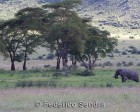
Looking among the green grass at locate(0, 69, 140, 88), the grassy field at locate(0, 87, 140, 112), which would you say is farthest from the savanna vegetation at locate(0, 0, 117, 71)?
the grassy field at locate(0, 87, 140, 112)

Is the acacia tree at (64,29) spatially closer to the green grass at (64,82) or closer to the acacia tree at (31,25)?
the acacia tree at (31,25)

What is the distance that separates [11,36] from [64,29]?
258 inches

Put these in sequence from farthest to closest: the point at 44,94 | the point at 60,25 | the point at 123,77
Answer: the point at 60,25, the point at 123,77, the point at 44,94

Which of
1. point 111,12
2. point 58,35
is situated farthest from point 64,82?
point 111,12

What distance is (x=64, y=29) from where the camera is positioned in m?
53.1

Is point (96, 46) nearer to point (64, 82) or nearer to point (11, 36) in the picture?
point (11, 36)

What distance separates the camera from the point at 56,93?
24.5 meters

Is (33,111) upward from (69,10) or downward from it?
downward

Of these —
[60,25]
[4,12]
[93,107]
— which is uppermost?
[4,12]

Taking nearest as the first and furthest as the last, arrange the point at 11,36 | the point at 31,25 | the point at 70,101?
the point at 70,101 < the point at 31,25 < the point at 11,36

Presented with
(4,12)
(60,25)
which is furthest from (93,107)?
(4,12)

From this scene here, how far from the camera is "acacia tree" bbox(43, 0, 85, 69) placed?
52938 mm

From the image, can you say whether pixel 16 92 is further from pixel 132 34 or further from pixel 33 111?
pixel 132 34

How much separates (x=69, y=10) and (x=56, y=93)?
32.1m
